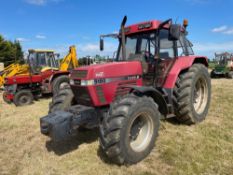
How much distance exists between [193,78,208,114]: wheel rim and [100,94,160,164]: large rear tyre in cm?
Result: 215

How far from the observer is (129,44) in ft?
15.4

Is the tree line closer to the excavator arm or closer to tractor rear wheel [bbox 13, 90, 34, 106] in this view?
the excavator arm

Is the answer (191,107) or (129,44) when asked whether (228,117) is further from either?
(129,44)

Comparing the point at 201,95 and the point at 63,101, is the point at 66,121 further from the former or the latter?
the point at 201,95

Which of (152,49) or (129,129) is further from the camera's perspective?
(152,49)

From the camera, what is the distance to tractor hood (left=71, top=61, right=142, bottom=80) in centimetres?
356

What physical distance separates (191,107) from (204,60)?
1709mm

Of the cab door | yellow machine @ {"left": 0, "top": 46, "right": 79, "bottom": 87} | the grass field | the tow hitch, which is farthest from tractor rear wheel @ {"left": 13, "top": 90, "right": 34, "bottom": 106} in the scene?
the cab door

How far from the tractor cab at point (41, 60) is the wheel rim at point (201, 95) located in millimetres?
6924

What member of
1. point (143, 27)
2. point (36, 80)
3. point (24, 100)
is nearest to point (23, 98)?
point (24, 100)

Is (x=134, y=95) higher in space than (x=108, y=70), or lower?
lower

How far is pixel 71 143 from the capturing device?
4.18 meters

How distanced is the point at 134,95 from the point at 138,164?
1074 mm

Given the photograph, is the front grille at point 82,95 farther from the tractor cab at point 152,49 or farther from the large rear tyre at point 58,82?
the large rear tyre at point 58,82
